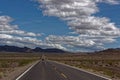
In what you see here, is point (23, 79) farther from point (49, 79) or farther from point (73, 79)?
point (73, 79)

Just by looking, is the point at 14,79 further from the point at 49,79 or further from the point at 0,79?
the point at 49,79

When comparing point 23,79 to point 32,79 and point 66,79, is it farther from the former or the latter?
point 66,79

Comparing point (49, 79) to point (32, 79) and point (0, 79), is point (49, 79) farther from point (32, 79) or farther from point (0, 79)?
point (0, 79)

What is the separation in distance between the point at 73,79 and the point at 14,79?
13.8ft

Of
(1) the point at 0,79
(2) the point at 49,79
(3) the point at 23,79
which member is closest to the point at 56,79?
(2) the point at 49,79

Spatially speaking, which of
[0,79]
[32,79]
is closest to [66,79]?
A: [32,79]

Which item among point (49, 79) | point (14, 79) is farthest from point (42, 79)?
point (14, 79)

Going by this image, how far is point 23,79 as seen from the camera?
23.0 meters

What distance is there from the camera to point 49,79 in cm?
2289

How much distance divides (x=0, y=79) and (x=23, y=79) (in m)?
1.71

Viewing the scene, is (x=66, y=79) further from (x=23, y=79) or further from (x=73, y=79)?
(x=23, y=79)

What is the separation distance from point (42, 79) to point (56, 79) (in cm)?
99

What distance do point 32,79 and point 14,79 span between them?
4.18 feet

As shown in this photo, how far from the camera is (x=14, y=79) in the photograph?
75.7ft
